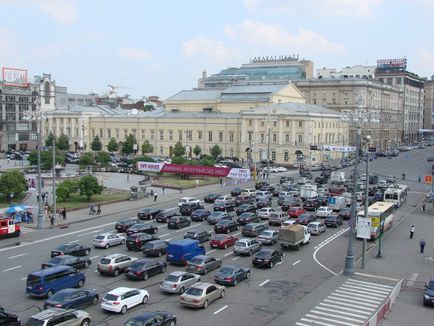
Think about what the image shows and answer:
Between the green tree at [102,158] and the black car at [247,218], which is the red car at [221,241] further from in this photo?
the green tree at [102,158]

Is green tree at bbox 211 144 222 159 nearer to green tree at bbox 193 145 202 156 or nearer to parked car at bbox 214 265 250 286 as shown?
green tree at bbox 193 145 202 156

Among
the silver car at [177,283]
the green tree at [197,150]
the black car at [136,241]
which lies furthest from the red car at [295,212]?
the green tree at [197,150]

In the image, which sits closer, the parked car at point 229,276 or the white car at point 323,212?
the parked car at point 229,276

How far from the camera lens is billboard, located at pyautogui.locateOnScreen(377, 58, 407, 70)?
195 meters

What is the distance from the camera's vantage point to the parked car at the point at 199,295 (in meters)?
26.3

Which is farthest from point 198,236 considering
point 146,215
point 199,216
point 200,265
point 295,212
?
point 295,212

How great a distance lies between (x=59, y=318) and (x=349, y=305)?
14.5 metres

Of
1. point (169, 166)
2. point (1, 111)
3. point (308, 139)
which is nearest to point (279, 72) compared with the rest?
A: point (308, 139)

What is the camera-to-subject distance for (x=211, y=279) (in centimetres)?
3203

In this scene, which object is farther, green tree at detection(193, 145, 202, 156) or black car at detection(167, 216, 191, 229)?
green tree at detection(193, 145, 202, 156)

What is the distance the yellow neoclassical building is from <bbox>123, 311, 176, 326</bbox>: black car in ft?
247

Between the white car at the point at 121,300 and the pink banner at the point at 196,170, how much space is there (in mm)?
50631

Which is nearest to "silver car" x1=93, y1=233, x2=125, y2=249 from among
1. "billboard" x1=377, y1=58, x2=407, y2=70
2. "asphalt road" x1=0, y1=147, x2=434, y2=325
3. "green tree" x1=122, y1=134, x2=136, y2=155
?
"asphalt road" x1=0, y1=147, x2=434, y2=325

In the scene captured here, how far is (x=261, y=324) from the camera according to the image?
2475cm
